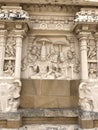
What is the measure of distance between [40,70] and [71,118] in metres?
1.42

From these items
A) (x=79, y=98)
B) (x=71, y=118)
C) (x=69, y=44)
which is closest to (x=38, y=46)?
(x=69, y=44)

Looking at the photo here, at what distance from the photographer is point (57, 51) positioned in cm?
490

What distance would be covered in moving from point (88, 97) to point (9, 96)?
188 cm

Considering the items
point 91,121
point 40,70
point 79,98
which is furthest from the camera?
point 40,70

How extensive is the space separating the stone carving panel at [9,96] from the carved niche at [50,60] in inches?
20.7

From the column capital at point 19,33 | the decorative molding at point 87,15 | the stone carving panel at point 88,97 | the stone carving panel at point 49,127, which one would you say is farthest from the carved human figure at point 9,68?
the decorative molding at point 87,15

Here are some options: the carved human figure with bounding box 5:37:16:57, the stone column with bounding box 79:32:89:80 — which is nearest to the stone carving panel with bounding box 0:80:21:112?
the carved human figure with bounding box 5:37:16:57

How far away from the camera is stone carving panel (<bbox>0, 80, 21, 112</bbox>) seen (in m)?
4.21

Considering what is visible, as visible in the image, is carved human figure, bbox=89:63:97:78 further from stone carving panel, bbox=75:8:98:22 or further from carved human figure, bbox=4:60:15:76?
carved human figure, bbox=4:60:15:76

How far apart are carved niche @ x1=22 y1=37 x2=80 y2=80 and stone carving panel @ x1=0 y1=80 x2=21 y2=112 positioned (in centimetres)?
53

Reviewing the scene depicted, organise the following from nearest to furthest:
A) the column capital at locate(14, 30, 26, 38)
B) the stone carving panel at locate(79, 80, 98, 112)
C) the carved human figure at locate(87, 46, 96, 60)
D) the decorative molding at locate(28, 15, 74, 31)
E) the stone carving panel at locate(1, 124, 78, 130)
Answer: the stone carving panel at locate(1, 124, 78, 130) < the stone carving panel at locate(79, 80, 98, 112) < the column capital at locate(14, 30, 26, 38) < the carved human figure at locate(87, 46, 96, 60) < the decorative molding at locate(28, 15, 74, 31)

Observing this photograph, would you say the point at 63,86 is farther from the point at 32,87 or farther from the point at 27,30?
the point at 27,30

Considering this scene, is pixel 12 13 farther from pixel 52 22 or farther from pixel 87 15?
pixel 87 15

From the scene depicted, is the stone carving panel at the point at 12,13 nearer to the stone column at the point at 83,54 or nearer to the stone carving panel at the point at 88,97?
the stone column at the point at 83,54
